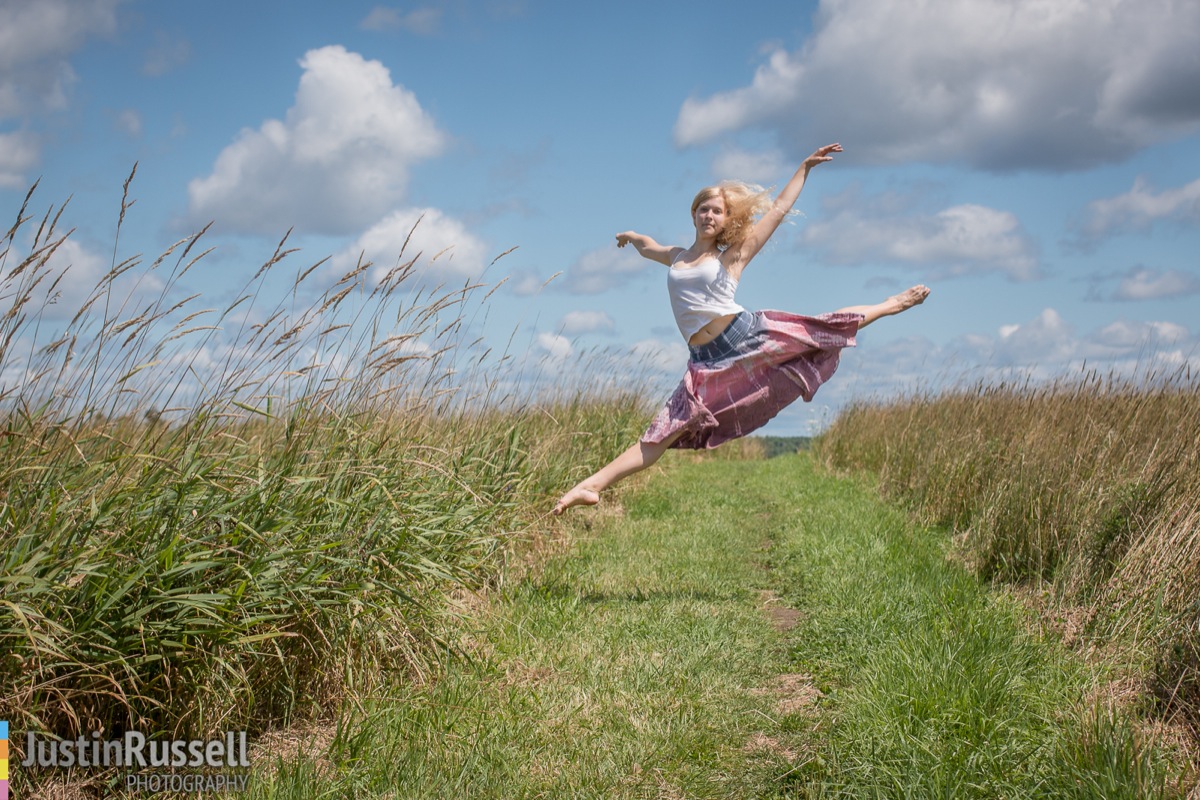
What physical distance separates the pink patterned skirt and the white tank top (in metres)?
0.13

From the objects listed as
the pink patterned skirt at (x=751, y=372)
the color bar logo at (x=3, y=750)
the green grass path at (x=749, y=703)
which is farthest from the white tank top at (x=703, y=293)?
the color bar logo at (x=3, y=750)

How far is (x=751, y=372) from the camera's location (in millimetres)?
5766

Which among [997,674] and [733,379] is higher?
[733,379]

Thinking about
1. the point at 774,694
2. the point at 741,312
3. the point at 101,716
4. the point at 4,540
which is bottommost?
the point at 774,694

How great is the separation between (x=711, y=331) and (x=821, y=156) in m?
1.26

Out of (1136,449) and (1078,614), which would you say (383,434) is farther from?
(1136,449)

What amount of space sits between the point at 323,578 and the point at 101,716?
777mm

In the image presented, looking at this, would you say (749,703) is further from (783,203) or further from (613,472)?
(783,203)

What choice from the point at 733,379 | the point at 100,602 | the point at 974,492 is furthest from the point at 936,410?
the point at 100,602

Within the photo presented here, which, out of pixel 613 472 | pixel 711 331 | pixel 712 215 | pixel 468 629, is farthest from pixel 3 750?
pixel 712 215

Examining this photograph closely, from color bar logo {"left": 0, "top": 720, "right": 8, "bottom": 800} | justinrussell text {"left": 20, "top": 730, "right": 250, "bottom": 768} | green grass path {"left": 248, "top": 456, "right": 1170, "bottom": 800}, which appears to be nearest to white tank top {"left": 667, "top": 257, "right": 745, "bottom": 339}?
green grass path {"left": 248, "top": 456, "right": 1170, "bottom": 800}

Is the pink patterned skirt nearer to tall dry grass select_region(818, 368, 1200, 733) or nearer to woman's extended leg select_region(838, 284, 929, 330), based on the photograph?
woman's extended leg select_region(838, 284, 929, 330)

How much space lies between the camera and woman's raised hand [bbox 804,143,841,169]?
5707 millimetres

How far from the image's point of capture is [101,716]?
9.65 ft
